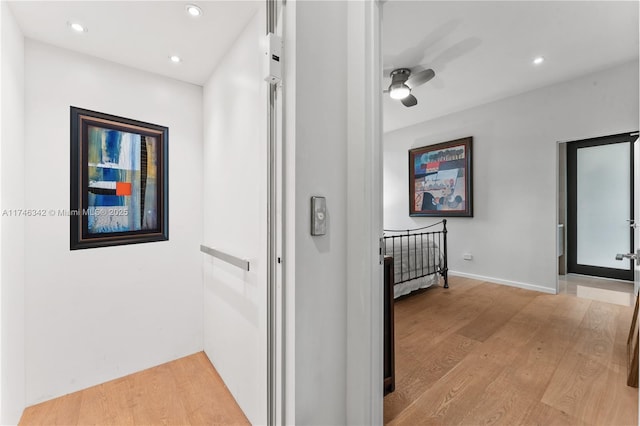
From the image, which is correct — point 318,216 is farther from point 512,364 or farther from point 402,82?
point 402,82

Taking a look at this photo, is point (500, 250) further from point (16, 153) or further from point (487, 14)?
point (16, 153)

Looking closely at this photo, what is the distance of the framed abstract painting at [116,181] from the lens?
175 centimetres

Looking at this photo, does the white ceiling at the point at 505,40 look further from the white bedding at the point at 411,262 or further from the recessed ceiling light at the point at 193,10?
the white bedding at the point at 411,262

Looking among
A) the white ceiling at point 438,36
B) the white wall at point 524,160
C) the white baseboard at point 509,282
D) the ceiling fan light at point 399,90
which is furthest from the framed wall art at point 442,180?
the ceiling fan light at point 399,90

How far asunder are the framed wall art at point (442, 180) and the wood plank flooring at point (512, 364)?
1.71 m

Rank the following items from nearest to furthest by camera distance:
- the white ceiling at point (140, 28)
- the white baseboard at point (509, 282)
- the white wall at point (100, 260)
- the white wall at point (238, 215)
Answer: the white wall at point (238, 215) → the white ceiling at point (140, 28) → the white wall at point (100, 260) → the white baseboard at point (509, 282)

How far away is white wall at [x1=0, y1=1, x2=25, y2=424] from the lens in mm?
1283

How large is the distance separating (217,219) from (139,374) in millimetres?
1196

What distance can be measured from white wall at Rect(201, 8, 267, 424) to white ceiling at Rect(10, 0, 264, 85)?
10 cm

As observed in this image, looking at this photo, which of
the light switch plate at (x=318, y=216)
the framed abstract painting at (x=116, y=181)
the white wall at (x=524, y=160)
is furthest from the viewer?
the white wall at (x=524, y=160)

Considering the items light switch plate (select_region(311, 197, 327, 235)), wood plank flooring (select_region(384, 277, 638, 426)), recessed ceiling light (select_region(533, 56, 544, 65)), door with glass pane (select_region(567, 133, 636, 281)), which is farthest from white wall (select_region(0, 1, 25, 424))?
door with glass pane (select_region(567, 133, 636, 281))

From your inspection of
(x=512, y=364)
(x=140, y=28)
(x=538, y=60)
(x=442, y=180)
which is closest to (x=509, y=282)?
(x=442, y=180)

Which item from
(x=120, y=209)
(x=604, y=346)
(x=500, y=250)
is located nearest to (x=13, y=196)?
(x=120, y=209)

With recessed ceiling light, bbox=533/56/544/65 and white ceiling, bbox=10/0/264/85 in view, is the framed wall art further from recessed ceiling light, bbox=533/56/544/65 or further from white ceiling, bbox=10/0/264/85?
white ceiling, bbox=10/0/264/85
